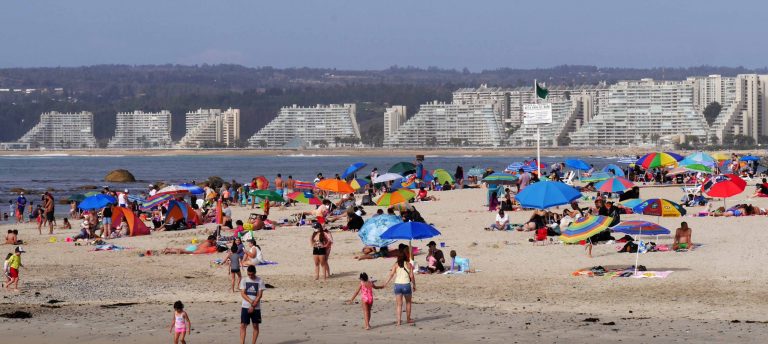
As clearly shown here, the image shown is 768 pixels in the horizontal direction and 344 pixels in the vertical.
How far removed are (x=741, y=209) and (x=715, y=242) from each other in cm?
488

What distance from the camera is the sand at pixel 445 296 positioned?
1239 centimetres

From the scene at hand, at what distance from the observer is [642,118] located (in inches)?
6865

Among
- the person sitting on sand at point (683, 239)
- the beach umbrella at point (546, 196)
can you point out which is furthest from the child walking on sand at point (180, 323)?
the person sitting on sand at point (683, 239)

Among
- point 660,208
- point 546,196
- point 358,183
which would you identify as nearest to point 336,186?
point 358,183

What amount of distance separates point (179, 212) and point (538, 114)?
38.6 feet

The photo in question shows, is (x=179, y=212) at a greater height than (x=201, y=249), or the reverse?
(x=179, y=212)

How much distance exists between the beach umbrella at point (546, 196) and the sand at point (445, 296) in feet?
2.43

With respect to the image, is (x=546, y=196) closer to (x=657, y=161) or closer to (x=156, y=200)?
(x=156, y=200)

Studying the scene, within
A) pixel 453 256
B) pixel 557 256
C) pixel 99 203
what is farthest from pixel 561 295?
pixel 99 203

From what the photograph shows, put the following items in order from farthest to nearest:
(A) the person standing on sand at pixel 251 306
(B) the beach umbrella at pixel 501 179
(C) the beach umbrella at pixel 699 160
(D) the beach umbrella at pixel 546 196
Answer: (C) the beach umbrella at pixel 699 160 → (B) the beach umbrella at pixel 501 179 → (D) the beach umbrella at pixel 546 196 → (A) the person standing on sand at pixel 251 306

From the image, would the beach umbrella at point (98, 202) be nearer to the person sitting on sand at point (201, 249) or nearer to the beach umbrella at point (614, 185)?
the person sitting on sand at point (201, 249)

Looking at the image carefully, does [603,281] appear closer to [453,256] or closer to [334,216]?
[453,256]

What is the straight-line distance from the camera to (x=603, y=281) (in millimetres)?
15570

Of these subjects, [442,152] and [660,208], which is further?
[442,152]
